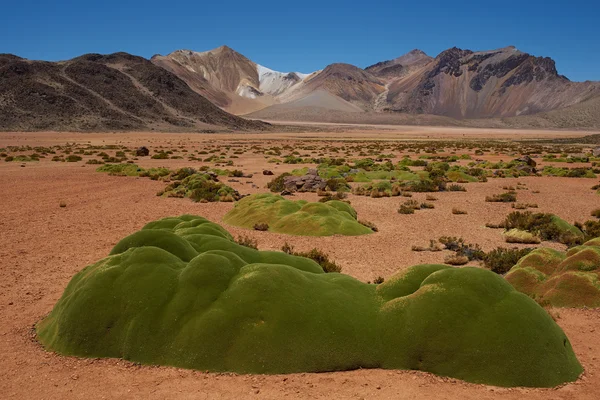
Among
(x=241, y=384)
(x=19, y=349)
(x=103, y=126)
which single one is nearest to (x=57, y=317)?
(x=19, y=349)

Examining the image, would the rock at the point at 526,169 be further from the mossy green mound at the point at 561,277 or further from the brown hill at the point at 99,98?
the brown hill at the point at 99,98

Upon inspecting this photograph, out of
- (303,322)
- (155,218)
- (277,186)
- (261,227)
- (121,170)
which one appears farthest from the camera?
(121,170)

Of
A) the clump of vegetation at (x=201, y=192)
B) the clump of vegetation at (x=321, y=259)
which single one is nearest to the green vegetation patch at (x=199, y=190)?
the clump of vegetation at (x=201, y=192)

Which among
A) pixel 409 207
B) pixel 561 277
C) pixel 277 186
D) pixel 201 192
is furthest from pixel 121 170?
pixel 561 277

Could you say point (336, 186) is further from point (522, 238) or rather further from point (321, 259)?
point (321, 259)

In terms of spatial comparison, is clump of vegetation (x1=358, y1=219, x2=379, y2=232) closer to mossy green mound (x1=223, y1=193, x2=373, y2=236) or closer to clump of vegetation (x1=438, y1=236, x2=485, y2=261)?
mossy green mound (x1=223, y1=193, x2=373, y2=236)

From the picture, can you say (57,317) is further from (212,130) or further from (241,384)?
(212,130)

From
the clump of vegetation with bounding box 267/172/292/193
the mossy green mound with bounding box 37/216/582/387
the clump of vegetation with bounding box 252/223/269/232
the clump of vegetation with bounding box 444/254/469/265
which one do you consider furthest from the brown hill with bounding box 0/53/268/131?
the mossy green mound with bounding box 37/216/582/387
